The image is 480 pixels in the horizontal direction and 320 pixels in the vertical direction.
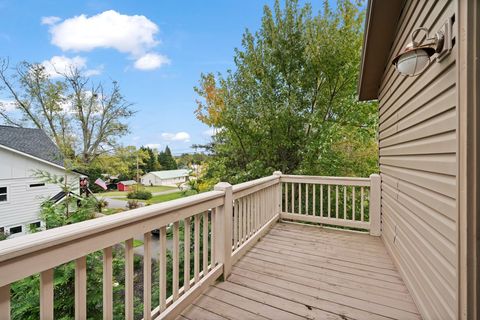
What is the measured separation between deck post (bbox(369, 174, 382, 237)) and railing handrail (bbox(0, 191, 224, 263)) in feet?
10.8

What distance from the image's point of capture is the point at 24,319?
227cm

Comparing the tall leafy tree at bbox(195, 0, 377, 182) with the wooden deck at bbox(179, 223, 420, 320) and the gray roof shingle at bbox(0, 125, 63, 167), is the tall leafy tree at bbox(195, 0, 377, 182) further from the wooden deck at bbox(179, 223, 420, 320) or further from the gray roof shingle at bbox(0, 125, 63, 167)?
the gray roof shingle at bbox(0, 125, 63, 167)

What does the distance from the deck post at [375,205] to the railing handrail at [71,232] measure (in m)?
3.29

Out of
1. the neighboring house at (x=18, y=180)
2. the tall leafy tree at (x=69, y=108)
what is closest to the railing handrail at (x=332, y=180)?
the neighboring house at (x=18, y=180)

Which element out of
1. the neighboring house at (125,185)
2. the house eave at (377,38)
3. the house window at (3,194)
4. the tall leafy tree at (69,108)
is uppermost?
the tall leafy tree at (69,108)

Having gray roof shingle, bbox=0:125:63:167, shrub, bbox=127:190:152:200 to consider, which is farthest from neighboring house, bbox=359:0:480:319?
Answer: shrub, bbox=127:190:152:200

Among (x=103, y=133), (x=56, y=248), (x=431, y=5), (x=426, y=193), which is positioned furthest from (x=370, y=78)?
(x=103, y=133)

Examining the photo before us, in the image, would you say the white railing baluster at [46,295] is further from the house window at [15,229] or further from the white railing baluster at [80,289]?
the house window at [15,229]

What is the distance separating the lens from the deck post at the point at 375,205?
3.78m

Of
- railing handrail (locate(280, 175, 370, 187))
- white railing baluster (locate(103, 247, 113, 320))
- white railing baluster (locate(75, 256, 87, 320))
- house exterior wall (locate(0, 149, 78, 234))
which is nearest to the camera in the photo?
white railing baluster (locate(75, 256, 87, 320))

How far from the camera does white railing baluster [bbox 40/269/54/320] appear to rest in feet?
3.56

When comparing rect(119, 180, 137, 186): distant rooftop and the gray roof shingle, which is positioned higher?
the gray roof shingle

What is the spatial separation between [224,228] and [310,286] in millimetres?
1048

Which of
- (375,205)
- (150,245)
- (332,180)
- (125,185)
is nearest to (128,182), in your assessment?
(125,185)
